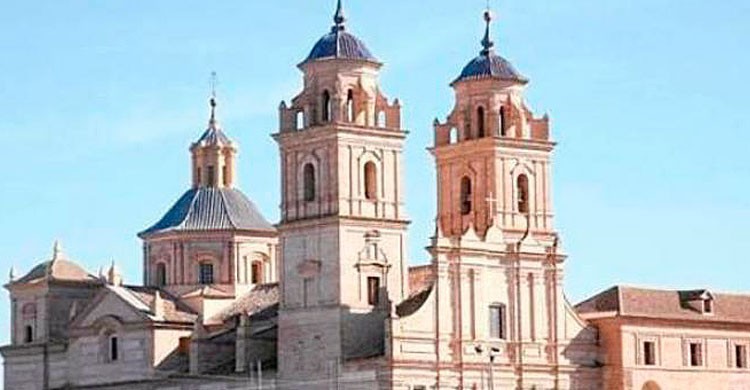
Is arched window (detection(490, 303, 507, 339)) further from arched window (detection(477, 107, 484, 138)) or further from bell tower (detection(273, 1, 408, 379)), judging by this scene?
arched window (detection(477, 107, 484, 138))

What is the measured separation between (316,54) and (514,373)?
A: 15.3 m

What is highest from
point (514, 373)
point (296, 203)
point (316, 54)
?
point (316, 54)

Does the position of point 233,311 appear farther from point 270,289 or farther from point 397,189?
point 397,189

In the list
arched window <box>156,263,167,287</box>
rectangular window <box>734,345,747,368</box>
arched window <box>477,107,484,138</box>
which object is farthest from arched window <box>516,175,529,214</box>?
arched window <box>156,263,167,287</box>

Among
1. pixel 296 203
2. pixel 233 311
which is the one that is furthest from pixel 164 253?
pixel 296 203

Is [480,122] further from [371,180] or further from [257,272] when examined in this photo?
[257,272]

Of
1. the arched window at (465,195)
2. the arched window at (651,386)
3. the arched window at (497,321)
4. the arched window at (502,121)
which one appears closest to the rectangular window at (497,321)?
the arched window at (497,321)

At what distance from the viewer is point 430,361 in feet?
283

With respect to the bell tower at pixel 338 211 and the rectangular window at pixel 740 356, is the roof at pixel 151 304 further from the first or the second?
the rectangular window at pixel 740 356

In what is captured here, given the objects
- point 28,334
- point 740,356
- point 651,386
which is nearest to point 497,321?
point 651,386

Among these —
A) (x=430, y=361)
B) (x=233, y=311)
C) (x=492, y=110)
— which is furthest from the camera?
(x=233, y=311)

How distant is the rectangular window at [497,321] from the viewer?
8906cm

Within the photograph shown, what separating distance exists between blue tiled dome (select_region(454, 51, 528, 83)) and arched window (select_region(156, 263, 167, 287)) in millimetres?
18772

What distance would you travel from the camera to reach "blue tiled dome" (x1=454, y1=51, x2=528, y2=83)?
9269cm
